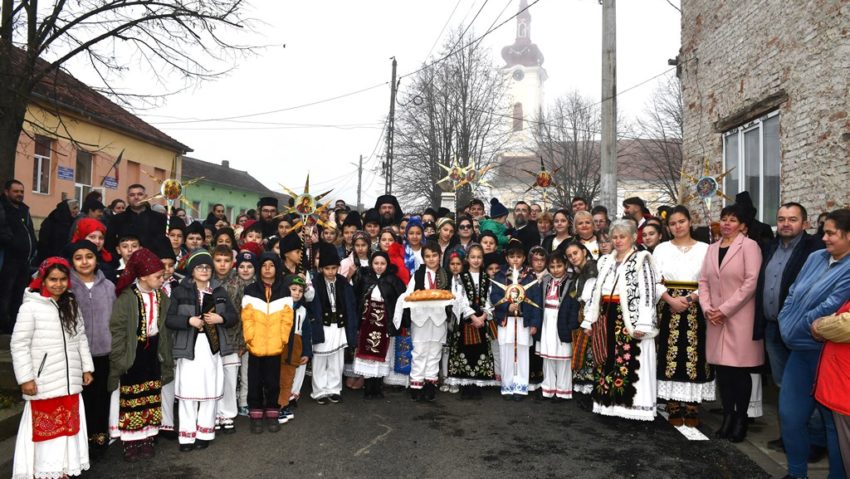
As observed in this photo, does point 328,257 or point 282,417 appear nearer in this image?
point 282,417

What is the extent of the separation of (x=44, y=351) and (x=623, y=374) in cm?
471

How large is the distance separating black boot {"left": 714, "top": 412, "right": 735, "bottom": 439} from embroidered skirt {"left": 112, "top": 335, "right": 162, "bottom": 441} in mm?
4731

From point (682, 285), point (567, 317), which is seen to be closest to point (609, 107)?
point (567, 317)

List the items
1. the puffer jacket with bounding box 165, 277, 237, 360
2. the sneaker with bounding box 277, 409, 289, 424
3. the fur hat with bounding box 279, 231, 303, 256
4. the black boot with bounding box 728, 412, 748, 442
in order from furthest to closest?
the fur hat with bounding box 279, 231, 303, 256 < the sneaker with bounding box 277, 409, 289, 424 < the black boot with bounding box 728, 412, 748, 442 < the puffer jacket with bounding box 165, 277, 237, 360

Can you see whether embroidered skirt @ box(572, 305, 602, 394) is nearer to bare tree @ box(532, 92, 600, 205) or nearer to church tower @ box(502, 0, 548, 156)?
bare tree @ box(532, 92, 600, 205)

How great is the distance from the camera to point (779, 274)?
5.06 meters

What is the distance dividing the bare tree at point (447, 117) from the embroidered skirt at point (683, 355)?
86.9 ft

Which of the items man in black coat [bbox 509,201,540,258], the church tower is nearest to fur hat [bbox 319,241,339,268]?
man in black coat [bbox 509,201,540,258]

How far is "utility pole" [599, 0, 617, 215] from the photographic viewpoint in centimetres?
1092

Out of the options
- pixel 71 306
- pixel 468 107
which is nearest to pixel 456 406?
pixel 71 306

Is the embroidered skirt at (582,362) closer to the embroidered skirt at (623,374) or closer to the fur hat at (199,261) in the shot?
the embroidered skirt at (623,374)

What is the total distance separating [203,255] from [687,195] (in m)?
8.29

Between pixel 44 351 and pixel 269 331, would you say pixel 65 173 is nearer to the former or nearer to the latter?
pixel 269 331

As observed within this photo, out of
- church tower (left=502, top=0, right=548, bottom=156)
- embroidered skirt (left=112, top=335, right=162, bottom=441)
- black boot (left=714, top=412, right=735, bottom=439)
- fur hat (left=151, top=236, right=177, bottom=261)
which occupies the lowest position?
black boot (left=714, top=412, right=735, bottom=439)
